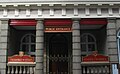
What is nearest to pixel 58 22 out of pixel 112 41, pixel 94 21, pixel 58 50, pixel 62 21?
pixel 62 21

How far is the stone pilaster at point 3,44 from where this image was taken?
16.7 metres

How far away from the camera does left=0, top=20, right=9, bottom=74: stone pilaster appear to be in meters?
16.7

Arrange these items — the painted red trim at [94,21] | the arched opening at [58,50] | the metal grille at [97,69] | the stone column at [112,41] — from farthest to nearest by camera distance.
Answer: the arched opening at [58,50] < the painted red trim at [94,21] < the metal grille at [97,69] < the stone column at [112,41]


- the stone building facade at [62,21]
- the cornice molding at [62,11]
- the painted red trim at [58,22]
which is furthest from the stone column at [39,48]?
the cornice molding at [62,11]

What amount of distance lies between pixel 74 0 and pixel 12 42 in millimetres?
6221

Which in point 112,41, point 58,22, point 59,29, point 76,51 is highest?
point 58,22

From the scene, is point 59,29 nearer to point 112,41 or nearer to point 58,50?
point 58,50

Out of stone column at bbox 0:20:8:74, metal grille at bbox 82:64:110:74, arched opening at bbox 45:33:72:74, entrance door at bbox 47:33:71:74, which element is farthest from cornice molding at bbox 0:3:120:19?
metal grille at bbox 82:64:110:74

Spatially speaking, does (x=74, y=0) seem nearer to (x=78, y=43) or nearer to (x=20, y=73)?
(x=78, y=43)

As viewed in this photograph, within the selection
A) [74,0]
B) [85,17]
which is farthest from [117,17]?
[74,0]

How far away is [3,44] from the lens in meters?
16.9

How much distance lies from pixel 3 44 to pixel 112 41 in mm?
8364

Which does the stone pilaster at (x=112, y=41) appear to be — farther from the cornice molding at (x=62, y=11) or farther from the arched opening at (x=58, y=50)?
the arched opening at (x=58, y=50)

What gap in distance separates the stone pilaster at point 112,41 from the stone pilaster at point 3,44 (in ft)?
25.9
